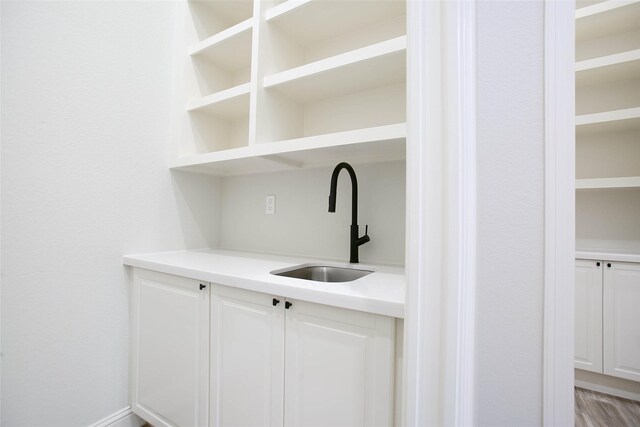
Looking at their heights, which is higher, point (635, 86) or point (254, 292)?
point (635, 86)

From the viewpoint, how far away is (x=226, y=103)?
153 cm

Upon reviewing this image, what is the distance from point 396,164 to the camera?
1.32m

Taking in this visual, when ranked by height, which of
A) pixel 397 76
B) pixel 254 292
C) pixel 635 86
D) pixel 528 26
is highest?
pixel 635 86

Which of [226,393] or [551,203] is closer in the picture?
[551,203]

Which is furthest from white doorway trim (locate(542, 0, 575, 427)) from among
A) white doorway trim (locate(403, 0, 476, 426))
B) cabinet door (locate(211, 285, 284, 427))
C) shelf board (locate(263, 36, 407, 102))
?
cabinet door (locate(211, 285, 284, 427))

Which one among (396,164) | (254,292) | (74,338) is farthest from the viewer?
(396,164)

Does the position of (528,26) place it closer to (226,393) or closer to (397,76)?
(397,76)

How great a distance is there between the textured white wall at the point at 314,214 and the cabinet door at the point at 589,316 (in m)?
1.31

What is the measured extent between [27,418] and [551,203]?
6.27 feet

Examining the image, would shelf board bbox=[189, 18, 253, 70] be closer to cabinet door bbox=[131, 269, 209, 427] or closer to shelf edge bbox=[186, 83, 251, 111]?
shelf edge bbox=[186, 83, 251, 111]

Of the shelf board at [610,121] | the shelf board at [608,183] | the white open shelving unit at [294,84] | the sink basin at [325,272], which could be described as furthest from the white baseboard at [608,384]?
the white open shelving unit at [294,84]

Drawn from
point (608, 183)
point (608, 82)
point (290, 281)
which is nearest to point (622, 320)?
point (608, 183)

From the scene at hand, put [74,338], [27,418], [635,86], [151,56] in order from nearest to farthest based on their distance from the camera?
[27,418] → [74,338] → [151,56] → [635,86]

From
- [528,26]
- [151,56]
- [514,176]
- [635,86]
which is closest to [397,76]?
[528,26]
